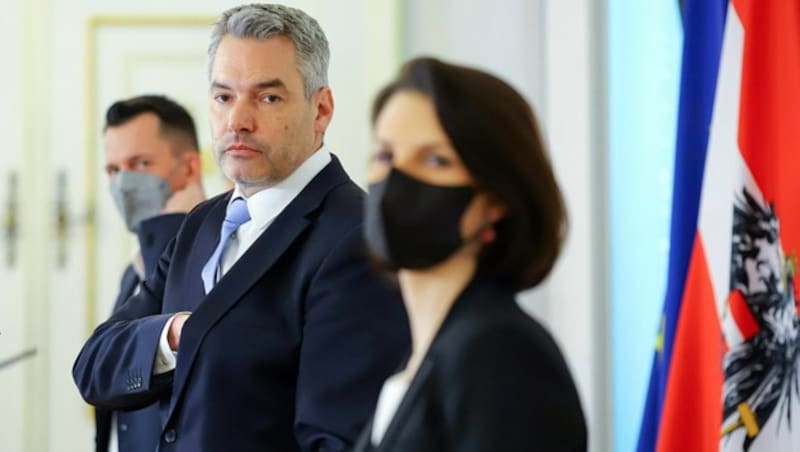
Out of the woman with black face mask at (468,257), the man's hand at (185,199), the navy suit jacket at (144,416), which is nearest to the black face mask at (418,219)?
the woman with black face mask at (468,257)

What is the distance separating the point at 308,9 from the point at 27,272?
1310mm

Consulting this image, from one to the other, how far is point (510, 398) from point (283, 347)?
54 cm

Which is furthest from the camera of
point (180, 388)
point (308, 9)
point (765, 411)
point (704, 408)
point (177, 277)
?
point (308, 9)

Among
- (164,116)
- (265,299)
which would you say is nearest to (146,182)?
(164,116)

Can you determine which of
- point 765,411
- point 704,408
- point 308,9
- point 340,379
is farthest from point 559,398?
point 308,9

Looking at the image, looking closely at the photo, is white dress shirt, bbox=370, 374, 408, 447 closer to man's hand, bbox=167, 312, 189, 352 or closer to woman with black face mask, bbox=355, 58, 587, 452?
woman with black face mask, bbox=355, 58, 587, 452

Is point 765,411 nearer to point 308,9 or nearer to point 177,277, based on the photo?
point 177,277

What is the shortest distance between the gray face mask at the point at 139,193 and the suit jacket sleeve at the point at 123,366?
0.62 metres

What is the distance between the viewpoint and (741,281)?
2.39 meters

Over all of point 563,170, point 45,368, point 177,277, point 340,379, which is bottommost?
point 45,368

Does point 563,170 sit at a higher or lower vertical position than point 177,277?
higher

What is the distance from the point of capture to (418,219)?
1156 millimetres

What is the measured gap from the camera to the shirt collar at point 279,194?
1720mm

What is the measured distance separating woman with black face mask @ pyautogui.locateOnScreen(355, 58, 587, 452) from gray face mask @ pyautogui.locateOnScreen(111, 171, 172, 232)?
1.33 m
